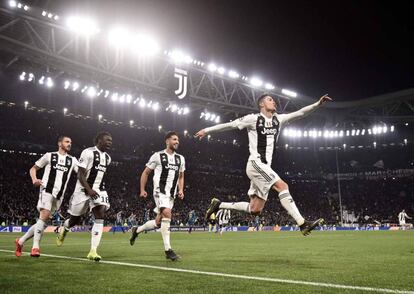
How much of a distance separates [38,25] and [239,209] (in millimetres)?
19643

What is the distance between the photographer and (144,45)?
27.9 metres

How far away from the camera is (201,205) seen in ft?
152

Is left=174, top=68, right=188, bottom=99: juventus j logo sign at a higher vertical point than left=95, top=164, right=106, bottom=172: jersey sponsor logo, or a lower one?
higher

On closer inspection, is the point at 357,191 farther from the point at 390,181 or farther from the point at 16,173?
the point at 16,173

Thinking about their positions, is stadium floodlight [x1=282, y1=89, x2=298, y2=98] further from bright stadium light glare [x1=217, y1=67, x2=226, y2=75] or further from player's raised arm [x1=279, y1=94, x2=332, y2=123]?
player's raised arm [x1=279, y1=94, x2=332, y2=123]

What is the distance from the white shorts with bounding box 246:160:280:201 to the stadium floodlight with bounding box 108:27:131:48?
20.7 metres

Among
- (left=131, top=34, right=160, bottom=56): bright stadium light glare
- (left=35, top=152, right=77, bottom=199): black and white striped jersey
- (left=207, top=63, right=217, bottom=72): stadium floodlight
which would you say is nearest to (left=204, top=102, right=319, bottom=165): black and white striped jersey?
(left=35, top=152, right=77, bottom=199): black and white striped jersey

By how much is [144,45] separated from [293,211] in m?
23.0

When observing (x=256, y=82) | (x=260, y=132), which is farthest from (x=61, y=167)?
(x=256, y=82)

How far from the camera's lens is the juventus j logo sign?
102ft

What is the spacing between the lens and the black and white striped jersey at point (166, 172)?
8.41 metres

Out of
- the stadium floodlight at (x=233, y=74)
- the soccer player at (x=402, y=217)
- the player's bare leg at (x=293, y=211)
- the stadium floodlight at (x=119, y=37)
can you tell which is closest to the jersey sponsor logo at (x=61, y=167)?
the player's bare leg at (x=293, y=211)

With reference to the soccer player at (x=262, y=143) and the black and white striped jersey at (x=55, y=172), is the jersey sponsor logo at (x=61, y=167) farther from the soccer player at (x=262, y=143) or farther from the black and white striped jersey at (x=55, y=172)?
the soccer player at (x=262, y=143)

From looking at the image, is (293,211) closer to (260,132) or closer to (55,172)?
(260,132)
